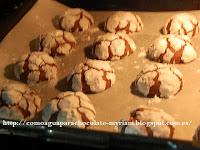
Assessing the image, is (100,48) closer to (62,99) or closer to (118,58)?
(118,58)

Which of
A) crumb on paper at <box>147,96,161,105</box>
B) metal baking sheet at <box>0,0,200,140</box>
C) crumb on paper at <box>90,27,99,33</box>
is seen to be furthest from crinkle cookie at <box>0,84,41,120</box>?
crumb on paper at <box>90,27,99,33</box>

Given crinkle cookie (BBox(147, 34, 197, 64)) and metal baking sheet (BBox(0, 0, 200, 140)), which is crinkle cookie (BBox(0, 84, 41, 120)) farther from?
crinkle cookie (BBox(147, 34, 197, 64))

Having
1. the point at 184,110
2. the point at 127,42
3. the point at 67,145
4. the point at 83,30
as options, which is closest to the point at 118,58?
the point at 127,42

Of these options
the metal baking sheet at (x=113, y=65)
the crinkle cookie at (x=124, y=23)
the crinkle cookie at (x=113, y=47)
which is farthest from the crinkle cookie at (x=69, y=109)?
the crinkle cookie at (x=124, y=23)

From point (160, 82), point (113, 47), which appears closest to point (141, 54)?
point (113, 47)

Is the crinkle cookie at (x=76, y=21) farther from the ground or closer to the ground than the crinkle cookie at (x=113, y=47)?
farther from the ground

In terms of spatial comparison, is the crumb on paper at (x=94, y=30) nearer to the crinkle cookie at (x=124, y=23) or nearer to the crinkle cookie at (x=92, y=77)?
the crinkle cookie at (x=124, y=23)
